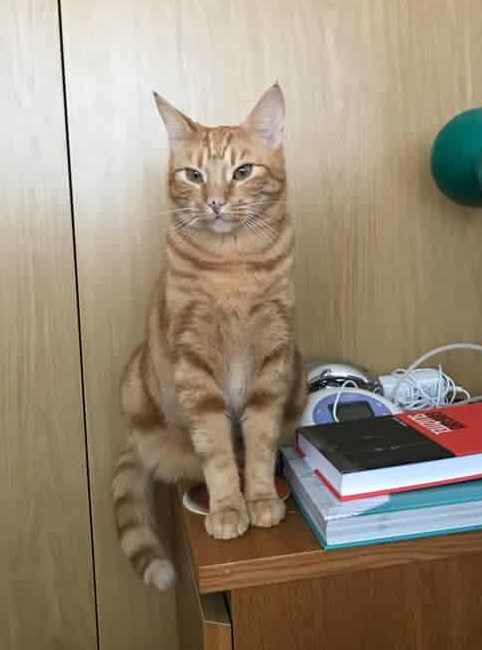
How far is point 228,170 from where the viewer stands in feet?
3.32

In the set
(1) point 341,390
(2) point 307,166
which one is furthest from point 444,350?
(2) point 307,166

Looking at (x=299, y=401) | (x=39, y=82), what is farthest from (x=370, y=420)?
(x=39, y=82)

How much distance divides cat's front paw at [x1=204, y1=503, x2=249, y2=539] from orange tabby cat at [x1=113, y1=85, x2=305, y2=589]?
0.16ft

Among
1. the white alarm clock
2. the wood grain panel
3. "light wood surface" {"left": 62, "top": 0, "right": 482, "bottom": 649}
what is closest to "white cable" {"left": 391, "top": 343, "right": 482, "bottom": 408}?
"light wood surface" {"left": 62, "top": 0, "right": 482, "bottom": 649}

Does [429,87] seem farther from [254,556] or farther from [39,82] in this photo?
[254,556]

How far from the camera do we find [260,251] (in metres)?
1.04

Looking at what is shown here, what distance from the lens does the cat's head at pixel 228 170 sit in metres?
1.00

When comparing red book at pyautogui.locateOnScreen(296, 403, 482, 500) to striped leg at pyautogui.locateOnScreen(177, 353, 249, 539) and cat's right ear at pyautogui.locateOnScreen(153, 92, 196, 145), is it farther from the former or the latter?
cat's right ear at pyautogui.locateOnScreen(153, 92, 196, 145)

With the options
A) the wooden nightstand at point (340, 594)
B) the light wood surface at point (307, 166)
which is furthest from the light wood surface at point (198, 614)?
the light wood surface at point (307, 166)

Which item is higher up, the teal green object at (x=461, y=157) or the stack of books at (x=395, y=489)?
the teal green object at (x=461, y=157)

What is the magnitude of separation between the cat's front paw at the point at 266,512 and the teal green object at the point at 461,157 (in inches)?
22.9

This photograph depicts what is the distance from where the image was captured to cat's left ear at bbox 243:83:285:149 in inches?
40.6

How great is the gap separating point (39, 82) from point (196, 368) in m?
0.62

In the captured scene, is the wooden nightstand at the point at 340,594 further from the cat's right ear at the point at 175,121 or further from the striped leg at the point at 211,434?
the cat's right ear at the point at 175,121
